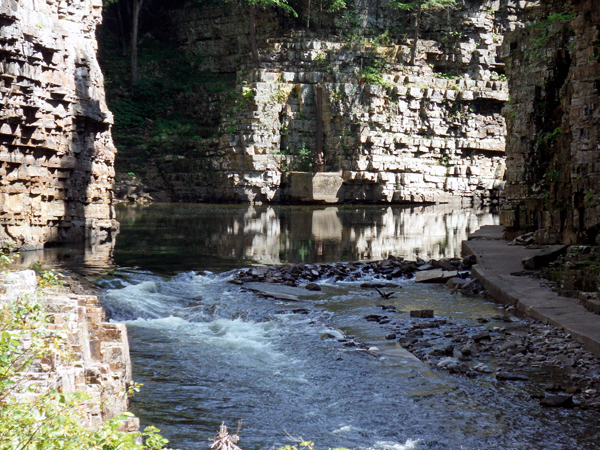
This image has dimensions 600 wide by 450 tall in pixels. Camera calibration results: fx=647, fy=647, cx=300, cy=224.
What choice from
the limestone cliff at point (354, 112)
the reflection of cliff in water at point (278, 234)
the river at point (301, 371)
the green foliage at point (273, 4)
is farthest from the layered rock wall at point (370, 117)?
the river at point (301, 371)

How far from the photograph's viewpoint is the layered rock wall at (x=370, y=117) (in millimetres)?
39969

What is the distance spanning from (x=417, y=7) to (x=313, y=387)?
40.3 meters

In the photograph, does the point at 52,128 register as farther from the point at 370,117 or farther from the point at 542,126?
the point at 370,117

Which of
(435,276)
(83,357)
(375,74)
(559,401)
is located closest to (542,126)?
(435,276)

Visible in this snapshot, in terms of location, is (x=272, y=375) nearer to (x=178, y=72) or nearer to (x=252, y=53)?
(x=252, y=53)

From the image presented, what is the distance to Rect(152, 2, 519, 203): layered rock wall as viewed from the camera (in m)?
40.0

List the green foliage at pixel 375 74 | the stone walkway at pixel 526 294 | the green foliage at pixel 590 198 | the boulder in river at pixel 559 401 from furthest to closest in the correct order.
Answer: the green foliage at pixel 375 74 → the green foliage at pixel 590 198 → the stone walkway at pixel 526 294 → the boulder in river at pixel 559 401

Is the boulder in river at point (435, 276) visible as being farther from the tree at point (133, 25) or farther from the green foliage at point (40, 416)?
the tree at point (133, 25)

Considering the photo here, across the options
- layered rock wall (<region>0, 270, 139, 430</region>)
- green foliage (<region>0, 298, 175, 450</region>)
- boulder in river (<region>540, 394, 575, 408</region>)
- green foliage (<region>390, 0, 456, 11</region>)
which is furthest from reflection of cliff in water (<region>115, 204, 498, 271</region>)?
green foliage (<region>390, 0, 456, 11</region>)

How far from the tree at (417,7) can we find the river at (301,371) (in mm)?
28374

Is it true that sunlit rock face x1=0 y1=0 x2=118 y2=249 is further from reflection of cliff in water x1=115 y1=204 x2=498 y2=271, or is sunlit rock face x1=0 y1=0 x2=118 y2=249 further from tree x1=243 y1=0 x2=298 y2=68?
tree x1=243 y1=0 x2=298 y2=68

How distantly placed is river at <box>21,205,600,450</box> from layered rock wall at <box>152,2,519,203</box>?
69.6 feet

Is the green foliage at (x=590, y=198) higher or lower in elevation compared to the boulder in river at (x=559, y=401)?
higher

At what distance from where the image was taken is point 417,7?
43.7 metres
